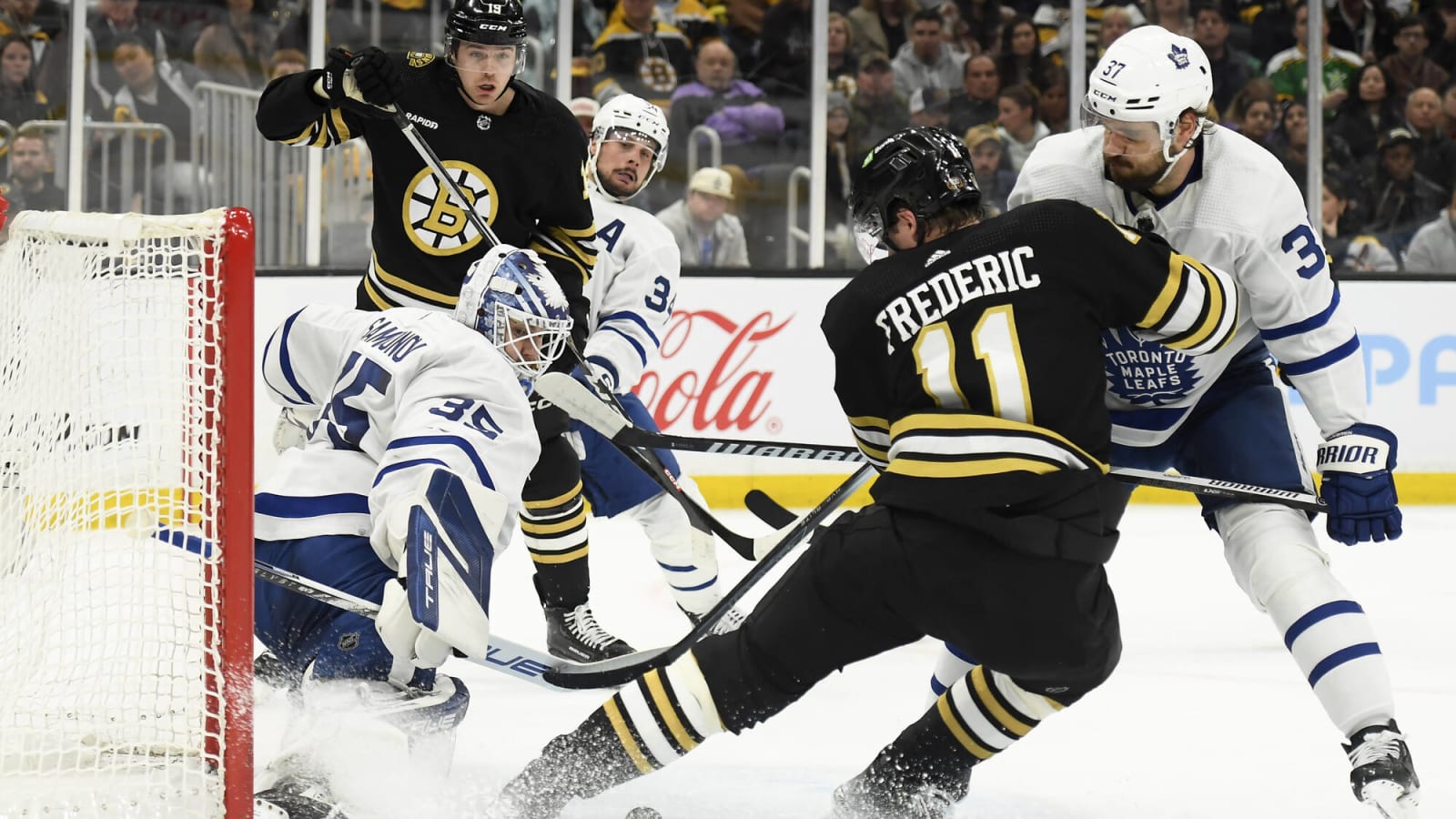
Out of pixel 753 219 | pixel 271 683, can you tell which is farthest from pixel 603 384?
pixel 753 219

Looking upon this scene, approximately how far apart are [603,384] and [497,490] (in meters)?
1.14

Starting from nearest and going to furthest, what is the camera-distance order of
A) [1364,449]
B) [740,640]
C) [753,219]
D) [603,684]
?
1. [740,640]
2. [1364,449]
3. [603,684]
4. [753,219]

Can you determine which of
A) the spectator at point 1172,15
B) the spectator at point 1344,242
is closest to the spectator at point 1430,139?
the spectator at point 1344,242

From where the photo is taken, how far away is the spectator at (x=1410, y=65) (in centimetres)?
614

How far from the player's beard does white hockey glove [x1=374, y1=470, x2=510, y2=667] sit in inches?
40.0

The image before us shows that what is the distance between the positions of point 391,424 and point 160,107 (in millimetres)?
3615

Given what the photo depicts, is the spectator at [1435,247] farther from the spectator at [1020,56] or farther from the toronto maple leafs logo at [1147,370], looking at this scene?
the toronto maple leafs logo at [1147,370]

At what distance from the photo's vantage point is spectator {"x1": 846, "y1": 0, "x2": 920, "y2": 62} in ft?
19.3

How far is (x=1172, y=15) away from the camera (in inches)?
240

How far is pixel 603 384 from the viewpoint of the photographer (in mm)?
3205

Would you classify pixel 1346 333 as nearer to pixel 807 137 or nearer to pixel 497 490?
pixel 497 490

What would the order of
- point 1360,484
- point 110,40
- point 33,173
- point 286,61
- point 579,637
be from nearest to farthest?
point 1360,484, point 579,637, point 33,173, point 110,40, point 286,61

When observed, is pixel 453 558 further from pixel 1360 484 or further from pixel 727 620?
pixel 727 620

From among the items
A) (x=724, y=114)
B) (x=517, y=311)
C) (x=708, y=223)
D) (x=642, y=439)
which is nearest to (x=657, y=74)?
(x=724, y=114)
